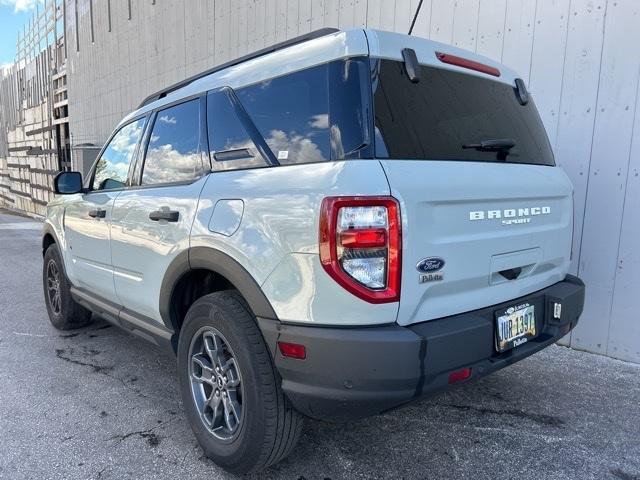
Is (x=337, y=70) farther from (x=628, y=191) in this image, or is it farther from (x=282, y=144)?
(x=628, y=191)

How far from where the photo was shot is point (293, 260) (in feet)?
6.45

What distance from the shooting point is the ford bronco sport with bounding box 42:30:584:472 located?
6.16 ft

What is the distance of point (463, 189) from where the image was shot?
2.10 metres

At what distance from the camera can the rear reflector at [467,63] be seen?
2386 mm

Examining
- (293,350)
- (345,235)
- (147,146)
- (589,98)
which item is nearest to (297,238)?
(345,235)

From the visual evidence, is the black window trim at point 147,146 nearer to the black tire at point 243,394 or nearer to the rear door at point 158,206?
the rear door at point 158,206

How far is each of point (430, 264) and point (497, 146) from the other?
0.84m

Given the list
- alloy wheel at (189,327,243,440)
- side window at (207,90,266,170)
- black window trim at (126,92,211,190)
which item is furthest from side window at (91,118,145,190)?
alloy wheel at (189,327,243,440)

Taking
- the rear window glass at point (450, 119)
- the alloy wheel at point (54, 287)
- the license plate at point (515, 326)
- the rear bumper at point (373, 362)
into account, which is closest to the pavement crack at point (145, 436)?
the rear bumper at point (373, 362)

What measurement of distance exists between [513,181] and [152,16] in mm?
10664

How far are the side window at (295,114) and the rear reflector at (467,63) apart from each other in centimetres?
65

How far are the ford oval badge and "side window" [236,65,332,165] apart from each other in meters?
0.57

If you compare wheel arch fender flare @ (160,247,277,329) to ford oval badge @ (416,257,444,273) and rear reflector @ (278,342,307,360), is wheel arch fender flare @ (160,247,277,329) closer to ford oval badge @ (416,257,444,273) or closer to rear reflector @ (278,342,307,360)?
rear reflector @ (278,342,307,360)

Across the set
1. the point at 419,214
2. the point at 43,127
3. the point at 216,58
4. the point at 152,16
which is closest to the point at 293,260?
the point at 419,214
